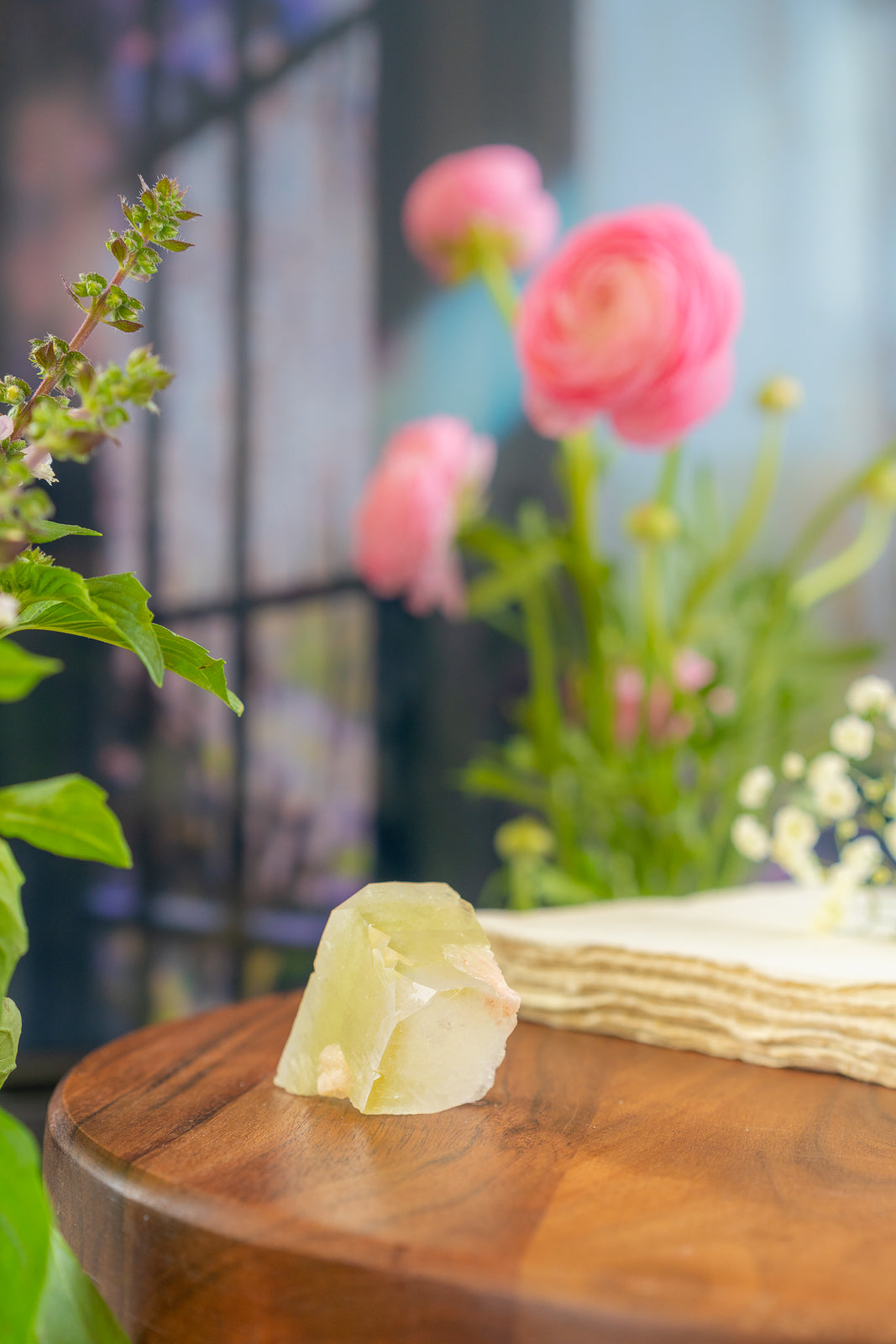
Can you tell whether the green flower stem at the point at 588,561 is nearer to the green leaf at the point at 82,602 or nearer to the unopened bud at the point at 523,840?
the unopened bud at the point at 523,840

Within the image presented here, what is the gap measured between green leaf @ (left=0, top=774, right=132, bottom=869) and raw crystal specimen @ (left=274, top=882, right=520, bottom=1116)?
0.12m

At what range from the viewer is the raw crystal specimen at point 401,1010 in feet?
1.23

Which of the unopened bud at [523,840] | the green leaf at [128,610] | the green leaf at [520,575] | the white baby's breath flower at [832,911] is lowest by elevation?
the unopened bud at [523,840]

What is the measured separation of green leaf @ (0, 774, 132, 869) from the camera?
0.91ft

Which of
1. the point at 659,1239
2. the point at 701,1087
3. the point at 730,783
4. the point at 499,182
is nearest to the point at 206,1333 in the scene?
the point at 659,1239

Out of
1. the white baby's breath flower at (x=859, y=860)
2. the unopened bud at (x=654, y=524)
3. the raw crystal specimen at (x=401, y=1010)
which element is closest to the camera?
the raw crystal specimen at (x=401, y=1010)

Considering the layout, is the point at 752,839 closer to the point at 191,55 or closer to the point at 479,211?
the point at 479,211

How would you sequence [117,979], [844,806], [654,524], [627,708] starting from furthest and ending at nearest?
[117,979] < [627,708] < [654,524] < [844,806]

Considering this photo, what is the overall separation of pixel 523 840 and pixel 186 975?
16.4 inches

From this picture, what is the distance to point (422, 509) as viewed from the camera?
984mm

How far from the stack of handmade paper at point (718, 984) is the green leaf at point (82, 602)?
0.28m

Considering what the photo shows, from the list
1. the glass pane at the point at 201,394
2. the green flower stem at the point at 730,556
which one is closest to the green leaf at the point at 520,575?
the green flower stem at the point at 730,556

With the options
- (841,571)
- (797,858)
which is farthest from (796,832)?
(841,571)

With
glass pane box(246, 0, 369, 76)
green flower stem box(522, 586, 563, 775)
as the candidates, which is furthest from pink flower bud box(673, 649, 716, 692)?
glass pane box(246, 0, 369, 76)
